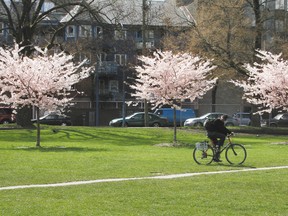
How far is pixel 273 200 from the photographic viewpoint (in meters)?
11.6

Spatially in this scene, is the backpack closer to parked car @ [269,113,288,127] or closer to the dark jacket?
the dark jacket

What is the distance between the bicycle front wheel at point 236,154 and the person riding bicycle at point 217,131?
0.51 meters

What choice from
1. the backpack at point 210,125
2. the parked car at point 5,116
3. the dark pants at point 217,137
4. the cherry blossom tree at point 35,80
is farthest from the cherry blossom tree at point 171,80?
the parked car at point 5,116

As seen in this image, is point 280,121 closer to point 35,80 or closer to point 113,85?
point 113,85

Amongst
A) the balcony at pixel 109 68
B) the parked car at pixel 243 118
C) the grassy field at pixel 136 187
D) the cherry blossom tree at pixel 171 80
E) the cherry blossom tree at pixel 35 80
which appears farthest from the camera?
the balcony at pixel 109 68

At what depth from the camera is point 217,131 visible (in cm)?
1889

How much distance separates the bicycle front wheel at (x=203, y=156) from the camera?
62.2 feet

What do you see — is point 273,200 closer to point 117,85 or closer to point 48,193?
→ point 48,193

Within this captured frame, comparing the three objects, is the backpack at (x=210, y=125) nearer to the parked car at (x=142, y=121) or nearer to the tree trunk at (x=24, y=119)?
the tree trunk at (x=24, y=119)

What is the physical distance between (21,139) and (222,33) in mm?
17364

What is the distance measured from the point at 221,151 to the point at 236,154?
2.38 feet

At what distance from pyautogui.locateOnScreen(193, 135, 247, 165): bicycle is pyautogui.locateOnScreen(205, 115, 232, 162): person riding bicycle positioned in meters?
0.15

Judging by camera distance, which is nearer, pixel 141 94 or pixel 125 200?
pixel 125 200

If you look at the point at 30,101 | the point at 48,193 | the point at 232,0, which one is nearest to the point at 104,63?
the point at 232,0
